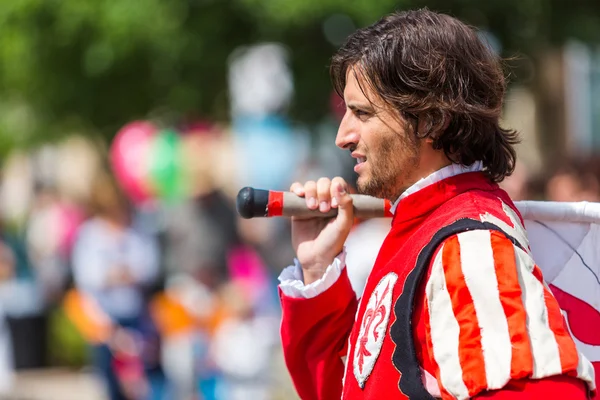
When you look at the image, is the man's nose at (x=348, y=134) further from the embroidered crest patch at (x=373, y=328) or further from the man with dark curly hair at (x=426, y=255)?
the embroidered crest patch at (x=373, y=328)

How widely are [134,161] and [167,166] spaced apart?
3.14ft

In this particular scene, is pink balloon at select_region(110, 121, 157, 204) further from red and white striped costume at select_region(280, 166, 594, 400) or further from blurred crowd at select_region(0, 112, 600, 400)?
red and white striped costume at select_region(280, 166, 594, 400)

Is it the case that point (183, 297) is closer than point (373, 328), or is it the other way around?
point (373, 328)

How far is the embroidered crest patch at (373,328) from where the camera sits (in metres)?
2.12

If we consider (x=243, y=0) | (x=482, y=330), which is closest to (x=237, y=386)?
(x=243, y=0)

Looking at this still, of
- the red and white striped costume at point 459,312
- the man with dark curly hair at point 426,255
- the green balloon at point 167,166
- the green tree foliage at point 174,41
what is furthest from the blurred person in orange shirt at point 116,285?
the red and white striped costume at point 459,312

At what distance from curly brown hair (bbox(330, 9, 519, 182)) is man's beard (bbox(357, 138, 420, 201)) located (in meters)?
0.04

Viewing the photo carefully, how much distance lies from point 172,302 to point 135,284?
1.16 feet

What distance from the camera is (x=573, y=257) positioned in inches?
92.2

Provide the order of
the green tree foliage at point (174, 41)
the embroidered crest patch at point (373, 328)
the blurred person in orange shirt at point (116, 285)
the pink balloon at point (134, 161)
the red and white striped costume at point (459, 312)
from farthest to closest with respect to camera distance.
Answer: the pink balloon at point (134, 161), the blurred person in orange shirt at point (116, 285), the green tree foliage at point (174, 41), the embroidered crest patch at point (373, 328), the red and white striped costume at point (459, 312)

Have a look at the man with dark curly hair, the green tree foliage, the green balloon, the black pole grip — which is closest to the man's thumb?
the man with dark curly hair

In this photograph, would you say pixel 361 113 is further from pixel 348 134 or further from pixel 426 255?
pixel 426 255

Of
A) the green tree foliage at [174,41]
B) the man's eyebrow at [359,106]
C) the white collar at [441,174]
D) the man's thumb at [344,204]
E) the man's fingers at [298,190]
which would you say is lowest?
the man's thumb at [344,204]

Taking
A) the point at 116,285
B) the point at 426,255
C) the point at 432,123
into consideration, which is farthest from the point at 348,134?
the point at 116,285
